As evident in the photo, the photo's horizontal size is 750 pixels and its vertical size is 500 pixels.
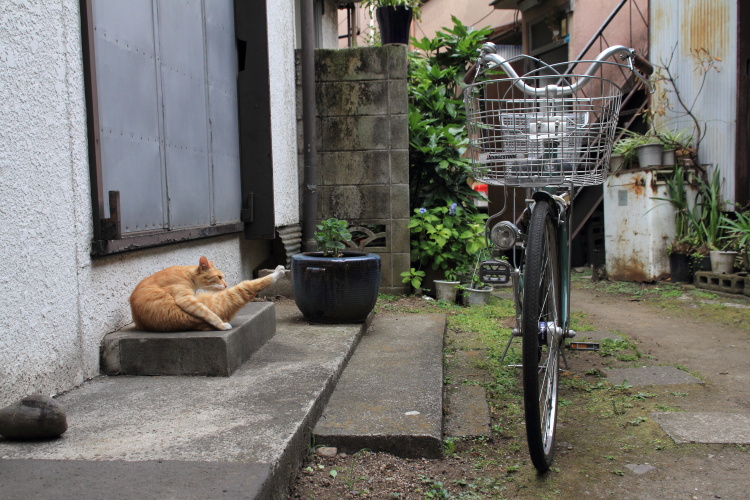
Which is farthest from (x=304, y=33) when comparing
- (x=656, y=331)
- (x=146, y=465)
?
(x=146, y=465)

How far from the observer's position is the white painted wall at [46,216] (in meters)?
2.15

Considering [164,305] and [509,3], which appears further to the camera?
[509,3]

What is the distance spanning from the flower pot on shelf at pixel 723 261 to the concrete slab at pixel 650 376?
3.12m

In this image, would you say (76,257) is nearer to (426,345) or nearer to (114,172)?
(114,172)

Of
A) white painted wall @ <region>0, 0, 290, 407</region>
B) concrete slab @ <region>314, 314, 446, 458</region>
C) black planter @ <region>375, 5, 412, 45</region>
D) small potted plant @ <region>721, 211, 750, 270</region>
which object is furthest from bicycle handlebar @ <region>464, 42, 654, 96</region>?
black planter @ <region>375, 5, 412, 45</region>

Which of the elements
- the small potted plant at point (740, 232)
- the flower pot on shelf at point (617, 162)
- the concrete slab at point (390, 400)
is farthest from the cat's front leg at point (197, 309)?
the flower pot on shelf at point (617, 162)

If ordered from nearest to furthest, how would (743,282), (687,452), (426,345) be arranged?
(687,452) < (426,345) < (743,282)

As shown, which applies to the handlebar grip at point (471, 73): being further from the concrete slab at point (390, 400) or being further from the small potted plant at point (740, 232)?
the small potted plant at point (740, 232)

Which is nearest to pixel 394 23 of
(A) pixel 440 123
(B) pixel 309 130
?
(A) pixel 440 123

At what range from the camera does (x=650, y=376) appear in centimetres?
339

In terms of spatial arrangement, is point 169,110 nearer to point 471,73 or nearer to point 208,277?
point 208,277

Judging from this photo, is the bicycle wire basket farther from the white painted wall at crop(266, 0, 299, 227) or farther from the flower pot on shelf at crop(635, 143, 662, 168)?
the flower pot on shelf at crop(635, 143, 662, 168)

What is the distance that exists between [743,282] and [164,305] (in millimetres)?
5382

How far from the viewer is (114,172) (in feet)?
9.30
